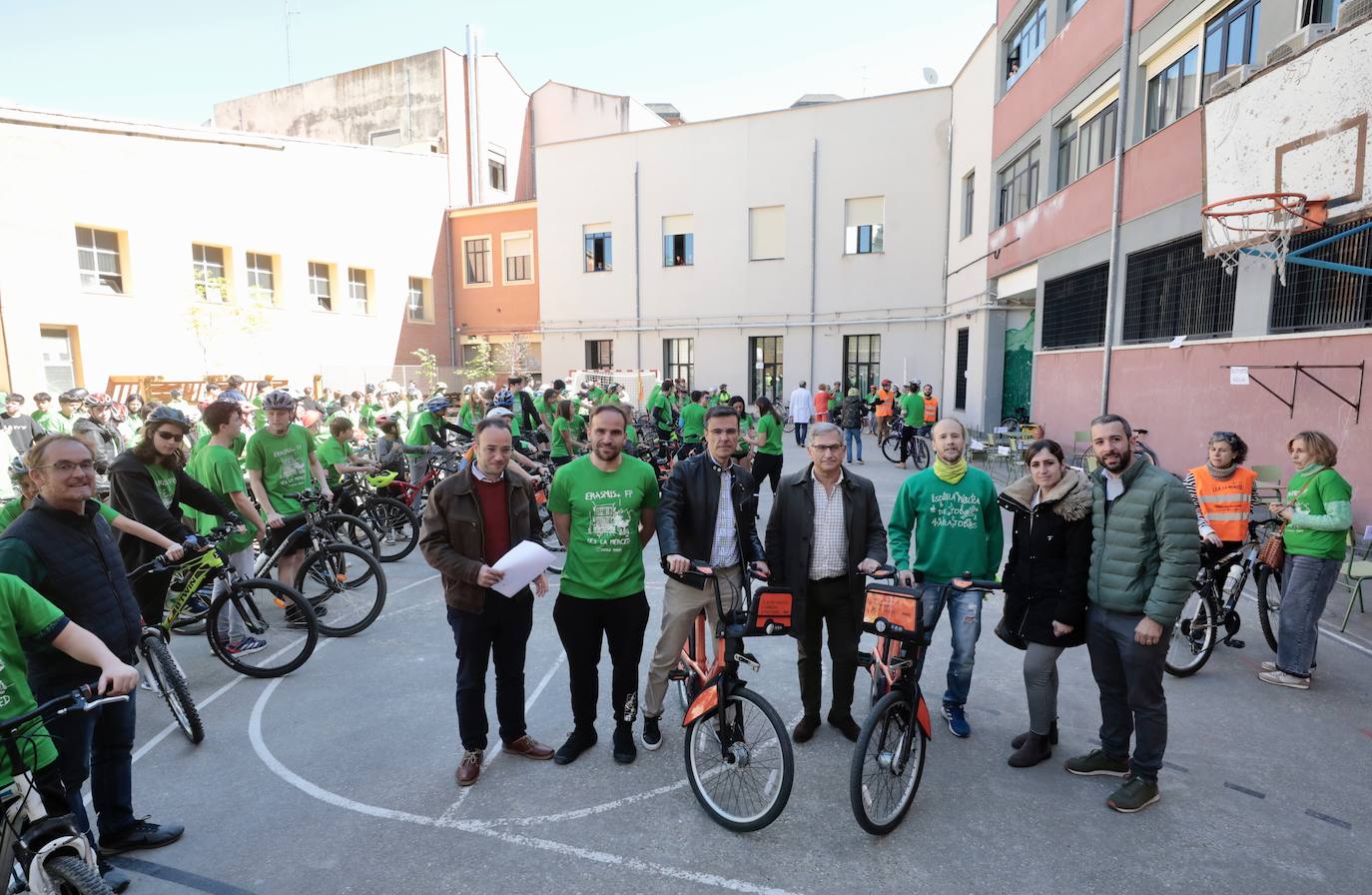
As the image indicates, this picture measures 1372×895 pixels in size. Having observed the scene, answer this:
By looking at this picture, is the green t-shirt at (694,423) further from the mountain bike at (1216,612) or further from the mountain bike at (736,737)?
the mountain bike at (736,737)

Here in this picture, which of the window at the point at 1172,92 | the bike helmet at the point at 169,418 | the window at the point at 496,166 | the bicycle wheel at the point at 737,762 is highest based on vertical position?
the window at the point at 496,166

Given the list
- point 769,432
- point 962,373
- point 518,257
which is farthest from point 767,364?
point 769,432

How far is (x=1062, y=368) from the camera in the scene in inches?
581

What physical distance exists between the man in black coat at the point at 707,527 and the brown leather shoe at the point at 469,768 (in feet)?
3.20

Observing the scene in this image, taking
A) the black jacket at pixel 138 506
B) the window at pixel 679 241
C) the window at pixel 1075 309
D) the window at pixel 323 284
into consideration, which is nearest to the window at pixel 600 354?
the window at pixel 679 241

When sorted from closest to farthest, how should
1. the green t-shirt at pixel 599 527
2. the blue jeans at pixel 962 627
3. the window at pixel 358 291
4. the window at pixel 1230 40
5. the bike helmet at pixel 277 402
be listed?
the green t-shirt at pixel 599 527
the blue jeans at pixel 962 627
the bike helmet at pixel 277 402
the window at pixel 1230 40
the window at pixel 358 291

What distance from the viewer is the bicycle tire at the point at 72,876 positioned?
2484 millimetres

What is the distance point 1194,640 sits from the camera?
212 inches

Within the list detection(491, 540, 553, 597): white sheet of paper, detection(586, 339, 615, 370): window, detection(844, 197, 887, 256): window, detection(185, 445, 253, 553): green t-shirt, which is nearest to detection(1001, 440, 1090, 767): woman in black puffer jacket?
detection(491, 540, 553, 597): white sheet of paper

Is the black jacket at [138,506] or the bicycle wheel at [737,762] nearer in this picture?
the bicycle wheel at [737,762]

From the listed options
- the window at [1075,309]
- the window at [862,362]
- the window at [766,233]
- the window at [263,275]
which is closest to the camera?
the window at [1075,309]

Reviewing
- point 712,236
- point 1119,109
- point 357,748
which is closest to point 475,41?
point 712,236

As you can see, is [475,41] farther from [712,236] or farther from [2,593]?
[2,593]

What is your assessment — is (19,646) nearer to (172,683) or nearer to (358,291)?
(172,683)
